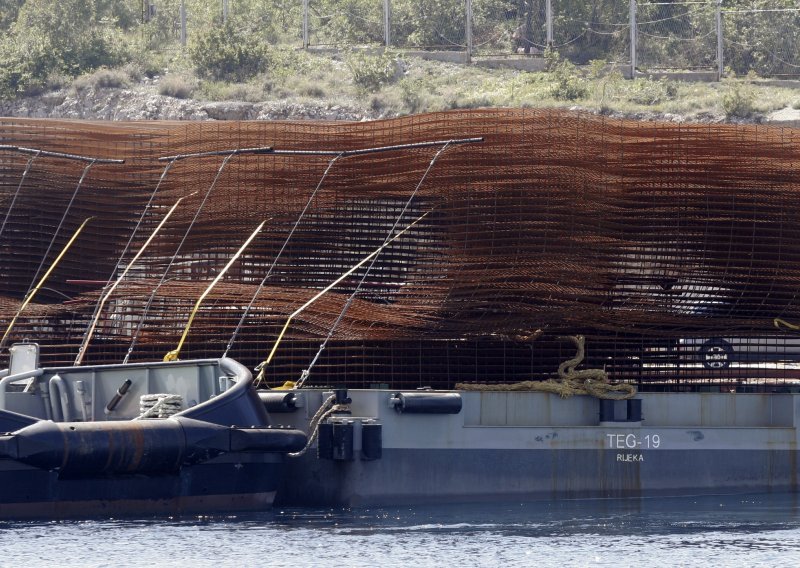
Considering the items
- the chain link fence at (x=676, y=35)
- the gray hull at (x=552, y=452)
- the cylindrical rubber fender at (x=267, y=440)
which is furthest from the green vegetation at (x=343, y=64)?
the cylindrical rubber fender at (x=267, y=440)

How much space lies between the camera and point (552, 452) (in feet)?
88.7

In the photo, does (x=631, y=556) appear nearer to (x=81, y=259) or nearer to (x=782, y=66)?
(x=81, y=259)

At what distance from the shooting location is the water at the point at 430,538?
20766 millimetres

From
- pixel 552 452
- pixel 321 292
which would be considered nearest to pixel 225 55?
pixel 321 292

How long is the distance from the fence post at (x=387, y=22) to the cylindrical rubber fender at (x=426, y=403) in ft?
171

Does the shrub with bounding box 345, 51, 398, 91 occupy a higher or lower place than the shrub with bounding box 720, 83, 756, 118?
higher

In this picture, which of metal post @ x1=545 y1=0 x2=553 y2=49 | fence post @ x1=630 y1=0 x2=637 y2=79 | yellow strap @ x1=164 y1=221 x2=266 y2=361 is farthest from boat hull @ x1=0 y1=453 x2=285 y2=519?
metal post @ x1=545 y1=0 x2=553 y2=49

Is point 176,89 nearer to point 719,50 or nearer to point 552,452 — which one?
point 719,50

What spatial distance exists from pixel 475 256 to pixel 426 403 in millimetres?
4015

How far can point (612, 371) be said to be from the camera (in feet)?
96.7

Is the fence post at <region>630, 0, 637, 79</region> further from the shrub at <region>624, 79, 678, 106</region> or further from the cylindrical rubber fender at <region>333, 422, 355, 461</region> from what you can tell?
the cylindrical rubber fender at <region>333, 422, 355, 461</region>

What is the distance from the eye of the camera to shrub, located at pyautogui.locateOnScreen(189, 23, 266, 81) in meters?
74.1

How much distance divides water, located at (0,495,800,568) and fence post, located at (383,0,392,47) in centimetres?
5233

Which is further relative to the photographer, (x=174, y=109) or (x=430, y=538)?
(x=174, y=109)
